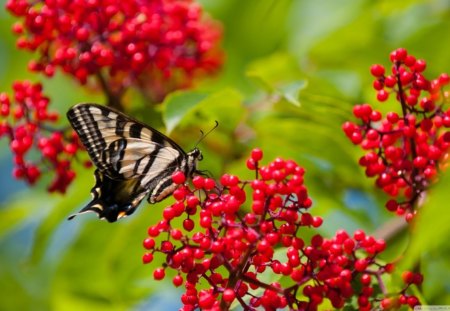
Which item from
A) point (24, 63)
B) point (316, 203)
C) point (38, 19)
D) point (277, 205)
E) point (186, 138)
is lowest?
point (277, 205)

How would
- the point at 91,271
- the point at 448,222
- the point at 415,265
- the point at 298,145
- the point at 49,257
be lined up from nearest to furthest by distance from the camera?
1. the point at 448,222
2. the point at 415,265
3. the point at 298,145
4. the point at 91,271
5. the point at 49,257

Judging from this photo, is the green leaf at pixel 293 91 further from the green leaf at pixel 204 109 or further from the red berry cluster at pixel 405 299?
the red berry cluster at pixel 405 299

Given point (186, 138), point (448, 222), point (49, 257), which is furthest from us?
point (49, 257)

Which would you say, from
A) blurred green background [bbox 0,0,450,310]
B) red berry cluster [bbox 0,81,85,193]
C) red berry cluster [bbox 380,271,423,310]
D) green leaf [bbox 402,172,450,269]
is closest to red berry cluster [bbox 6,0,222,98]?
red berry cluster [bbox 0,81,85,193]

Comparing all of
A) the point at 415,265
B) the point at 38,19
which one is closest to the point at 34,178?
the point at 38,19

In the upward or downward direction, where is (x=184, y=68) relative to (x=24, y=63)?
downward

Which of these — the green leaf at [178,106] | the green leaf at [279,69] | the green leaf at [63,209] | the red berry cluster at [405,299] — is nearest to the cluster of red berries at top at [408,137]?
the red berry cluster at [405,299]

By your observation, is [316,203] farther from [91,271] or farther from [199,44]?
[91,271]
